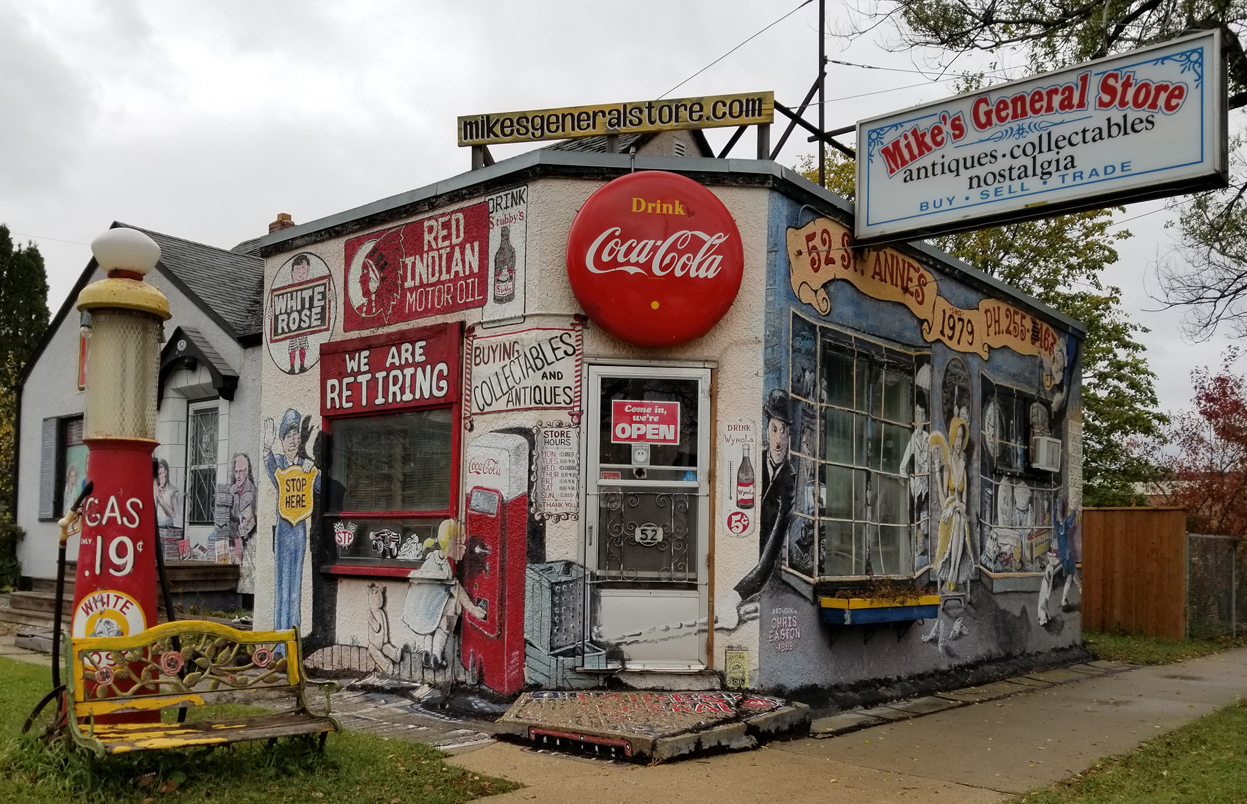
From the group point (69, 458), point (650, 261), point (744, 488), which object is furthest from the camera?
point (69, 458)

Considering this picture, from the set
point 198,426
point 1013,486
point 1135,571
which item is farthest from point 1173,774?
point 198,426

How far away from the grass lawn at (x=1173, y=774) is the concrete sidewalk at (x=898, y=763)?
19 centimetres

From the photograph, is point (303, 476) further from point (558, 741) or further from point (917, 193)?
point (917, 193)

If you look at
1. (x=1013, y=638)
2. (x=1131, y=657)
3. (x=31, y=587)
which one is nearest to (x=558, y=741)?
(x=1013, y=638)

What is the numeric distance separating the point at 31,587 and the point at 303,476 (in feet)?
32.1

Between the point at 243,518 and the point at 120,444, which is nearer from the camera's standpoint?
the point at 120,444

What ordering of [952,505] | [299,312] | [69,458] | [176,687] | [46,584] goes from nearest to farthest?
1. [176,687]
2. [299,312]
3. [952,505]
4. [46,584]
5. [69,458]

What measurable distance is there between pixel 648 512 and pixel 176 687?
366cm

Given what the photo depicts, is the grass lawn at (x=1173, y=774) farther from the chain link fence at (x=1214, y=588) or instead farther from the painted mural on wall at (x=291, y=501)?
the chain link fence at (x=1214, y=588)

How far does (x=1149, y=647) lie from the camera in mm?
15125

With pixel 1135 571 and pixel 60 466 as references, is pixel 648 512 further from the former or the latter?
pixel 60 466

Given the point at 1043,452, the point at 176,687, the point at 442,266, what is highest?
the point at 442,266

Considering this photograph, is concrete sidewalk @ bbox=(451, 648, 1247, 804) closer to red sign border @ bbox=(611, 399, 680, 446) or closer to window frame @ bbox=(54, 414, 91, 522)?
red sign border @ bbox=(611, 399, 680, 446)

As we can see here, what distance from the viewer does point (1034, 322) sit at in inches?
531
